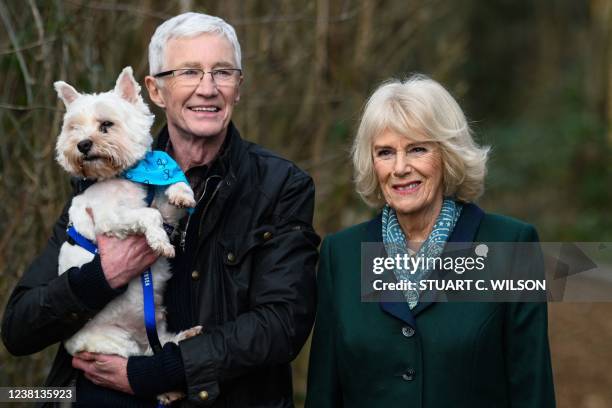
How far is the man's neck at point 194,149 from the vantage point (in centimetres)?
401

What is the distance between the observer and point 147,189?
407cm

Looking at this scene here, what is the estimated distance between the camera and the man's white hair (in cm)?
387

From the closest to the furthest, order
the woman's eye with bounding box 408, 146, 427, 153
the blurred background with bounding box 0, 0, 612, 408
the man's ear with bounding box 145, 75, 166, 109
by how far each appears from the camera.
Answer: the woman's eye with bounding box 408, 146, 427, 153 < the man's ear with bounding box 145, 75, 166, 109 < the blurred background with bounding box 0, 0, 612, 408

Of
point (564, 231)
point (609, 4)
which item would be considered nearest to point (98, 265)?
point (564, 231)

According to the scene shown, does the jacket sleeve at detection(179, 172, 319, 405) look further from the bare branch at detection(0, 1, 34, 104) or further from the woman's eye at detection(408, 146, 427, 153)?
the bare branch at detection(0, 1, 34, 104)

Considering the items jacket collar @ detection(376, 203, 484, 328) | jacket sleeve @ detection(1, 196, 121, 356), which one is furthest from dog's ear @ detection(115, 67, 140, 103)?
jacket collar @ detection(376, 203, 484, 328)

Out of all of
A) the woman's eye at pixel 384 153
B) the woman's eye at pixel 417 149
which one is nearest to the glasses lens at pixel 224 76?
the woman's eye at pixel 384 153

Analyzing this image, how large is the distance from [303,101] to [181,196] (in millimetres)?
4517

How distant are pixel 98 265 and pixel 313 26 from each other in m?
4.89

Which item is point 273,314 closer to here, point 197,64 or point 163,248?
point 163,248

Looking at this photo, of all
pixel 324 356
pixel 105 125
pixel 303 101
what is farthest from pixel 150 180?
pixel 303 101

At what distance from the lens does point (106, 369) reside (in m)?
3.74

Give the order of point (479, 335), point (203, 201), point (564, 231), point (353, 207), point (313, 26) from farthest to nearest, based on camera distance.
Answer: point (564, 231) < point (353, 207) < point (313, 26) < point (203, 201) < point (479, 335)

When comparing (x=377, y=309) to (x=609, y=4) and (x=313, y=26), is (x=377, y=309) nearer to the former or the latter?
(x=313, y=26)
